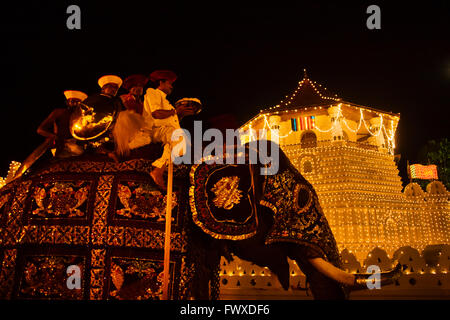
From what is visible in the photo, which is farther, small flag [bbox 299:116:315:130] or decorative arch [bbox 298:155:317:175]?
small flag [bbox 299:116:315:130]

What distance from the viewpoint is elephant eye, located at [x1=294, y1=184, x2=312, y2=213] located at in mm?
3213

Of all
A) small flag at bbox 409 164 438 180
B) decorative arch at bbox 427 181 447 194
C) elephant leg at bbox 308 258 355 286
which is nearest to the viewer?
elephant leg at bbox 308 258 355 286

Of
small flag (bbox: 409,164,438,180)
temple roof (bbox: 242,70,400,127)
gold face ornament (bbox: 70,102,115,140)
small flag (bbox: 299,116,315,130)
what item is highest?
temple roof (bbox: 242,70,400,127)

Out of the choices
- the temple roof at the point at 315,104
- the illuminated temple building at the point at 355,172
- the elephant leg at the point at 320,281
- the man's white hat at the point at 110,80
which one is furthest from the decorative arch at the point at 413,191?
the man's white hat at the point at 110,80

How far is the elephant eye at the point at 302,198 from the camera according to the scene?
3213 millimetres

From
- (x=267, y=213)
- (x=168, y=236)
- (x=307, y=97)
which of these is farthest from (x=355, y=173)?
(x=168, y=236)

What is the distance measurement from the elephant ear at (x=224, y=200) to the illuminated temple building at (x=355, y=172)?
39.6 ft

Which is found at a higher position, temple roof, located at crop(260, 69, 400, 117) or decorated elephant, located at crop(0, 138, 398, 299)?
temple roof, located at crop(260, 69, 400, 117)

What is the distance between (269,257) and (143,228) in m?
1.38

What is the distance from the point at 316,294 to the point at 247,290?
636 cm

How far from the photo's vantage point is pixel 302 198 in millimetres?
3277

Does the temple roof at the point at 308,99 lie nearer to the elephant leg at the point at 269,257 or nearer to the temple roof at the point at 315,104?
the temple roof at the point at 315,104

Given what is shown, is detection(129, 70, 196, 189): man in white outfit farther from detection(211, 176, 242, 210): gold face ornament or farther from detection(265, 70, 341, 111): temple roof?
detection(265, 70, 341, 111): temple roof

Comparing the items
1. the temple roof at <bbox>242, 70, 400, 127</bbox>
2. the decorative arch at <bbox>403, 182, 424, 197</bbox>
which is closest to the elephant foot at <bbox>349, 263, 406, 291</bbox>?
the temple roof at <bbox>242, 70, 400, 127</bbox>
